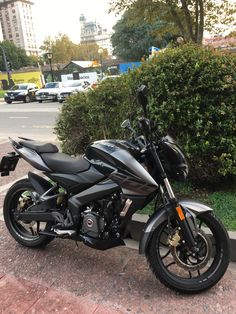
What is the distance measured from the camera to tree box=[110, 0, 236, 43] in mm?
12316

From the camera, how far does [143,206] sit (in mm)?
2752

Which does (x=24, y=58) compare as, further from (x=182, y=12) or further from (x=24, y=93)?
(x=182, y=12)

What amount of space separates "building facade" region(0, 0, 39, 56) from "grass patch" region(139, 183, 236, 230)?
13672 centimetres

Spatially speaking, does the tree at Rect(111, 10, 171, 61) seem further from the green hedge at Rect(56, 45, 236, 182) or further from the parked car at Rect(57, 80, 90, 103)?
the green hedge at Rect(56, 45, 236, 182)

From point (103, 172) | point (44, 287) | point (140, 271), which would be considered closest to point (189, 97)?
point (103, 172)

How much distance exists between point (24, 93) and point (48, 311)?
1084 inches

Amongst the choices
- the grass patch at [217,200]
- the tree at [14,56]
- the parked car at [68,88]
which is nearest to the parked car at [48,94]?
the parked car at [68,88]

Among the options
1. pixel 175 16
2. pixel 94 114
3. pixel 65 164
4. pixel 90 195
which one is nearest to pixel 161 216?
pixel 90 195

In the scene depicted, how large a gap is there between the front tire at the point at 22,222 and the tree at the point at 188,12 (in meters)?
10.3

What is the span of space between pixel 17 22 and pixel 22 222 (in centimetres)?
14343

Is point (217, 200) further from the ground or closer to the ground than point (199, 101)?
closer to the ground

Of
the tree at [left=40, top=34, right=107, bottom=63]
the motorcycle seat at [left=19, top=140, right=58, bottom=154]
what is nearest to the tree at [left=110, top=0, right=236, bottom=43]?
the motorcycle seat at [left=19, top=140, right=58, bottom=154]

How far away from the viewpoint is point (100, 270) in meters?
3.13

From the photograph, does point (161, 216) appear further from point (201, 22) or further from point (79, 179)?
point (201, 22)
